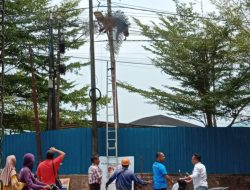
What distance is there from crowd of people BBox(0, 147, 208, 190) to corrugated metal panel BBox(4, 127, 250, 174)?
405cm

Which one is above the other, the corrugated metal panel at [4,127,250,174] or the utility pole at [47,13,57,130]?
the utility pole at [47,13,57,130]

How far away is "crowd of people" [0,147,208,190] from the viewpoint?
9.78 meters

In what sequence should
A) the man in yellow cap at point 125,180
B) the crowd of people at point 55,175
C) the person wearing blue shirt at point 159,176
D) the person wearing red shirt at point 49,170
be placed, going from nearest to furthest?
the crowd of people at point 55,175
the person wearing red shirt at point 49,170
the man in yellow cap at point 125,180
the person wearing blue shirt at point 159,176

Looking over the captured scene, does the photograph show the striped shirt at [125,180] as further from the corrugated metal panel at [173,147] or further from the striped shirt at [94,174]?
the corrugated metal panel at [173,147]

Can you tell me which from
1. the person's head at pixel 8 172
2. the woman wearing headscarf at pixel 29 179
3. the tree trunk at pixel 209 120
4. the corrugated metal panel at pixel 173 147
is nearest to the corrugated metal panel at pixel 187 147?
the corrugated metal panel at pixel 173 147

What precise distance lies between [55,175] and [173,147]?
8.92 metres

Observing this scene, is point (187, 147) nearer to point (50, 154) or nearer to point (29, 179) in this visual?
point (50, 154)

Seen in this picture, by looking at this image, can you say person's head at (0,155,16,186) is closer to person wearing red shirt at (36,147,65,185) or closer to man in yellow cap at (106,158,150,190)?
person wearing red shirt at (36,147,65,185)

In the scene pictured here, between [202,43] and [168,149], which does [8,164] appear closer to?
[168,149]

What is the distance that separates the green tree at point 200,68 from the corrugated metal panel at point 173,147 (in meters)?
3.17

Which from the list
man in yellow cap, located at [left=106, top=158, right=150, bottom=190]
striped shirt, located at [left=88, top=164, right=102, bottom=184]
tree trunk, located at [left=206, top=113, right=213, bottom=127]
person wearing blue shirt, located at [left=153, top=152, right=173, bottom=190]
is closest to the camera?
man in yellow cap, located at [left=106, top=158, right=150, bottom=190]

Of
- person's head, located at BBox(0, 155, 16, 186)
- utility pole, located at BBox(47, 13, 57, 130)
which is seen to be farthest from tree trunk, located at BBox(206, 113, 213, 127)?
person's head, located at BBox(0, 155, 16, 186)

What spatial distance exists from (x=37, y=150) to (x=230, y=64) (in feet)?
31.1

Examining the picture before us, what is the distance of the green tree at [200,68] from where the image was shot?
23.5m
